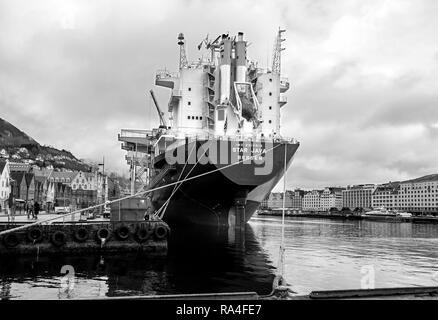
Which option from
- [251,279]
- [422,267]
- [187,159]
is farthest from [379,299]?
[187,159]

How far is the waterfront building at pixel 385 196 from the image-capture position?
154 meters

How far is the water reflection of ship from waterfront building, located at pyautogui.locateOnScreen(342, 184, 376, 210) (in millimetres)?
152830

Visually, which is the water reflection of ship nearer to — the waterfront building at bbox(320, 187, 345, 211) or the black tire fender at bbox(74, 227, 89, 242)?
the black tire fender at bbox(74, 227, 89, 242)

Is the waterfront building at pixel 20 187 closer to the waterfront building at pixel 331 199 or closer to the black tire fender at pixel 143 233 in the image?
the black tire fender at pixel 143 233

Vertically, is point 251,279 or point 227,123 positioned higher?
point 227,123

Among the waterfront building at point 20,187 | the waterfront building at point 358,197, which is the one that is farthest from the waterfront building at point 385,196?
the waterfront building at point 20,187

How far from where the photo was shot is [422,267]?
62.3 feet

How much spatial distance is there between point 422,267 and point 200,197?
614 inches

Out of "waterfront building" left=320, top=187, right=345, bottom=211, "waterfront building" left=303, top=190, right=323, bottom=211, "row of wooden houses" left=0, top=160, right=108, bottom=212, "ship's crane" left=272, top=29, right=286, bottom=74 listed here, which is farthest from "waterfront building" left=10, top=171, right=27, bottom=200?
"waterfront building" left=303, top=190, right=323, bottom=211

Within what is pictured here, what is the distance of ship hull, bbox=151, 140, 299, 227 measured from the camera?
26.3 meters

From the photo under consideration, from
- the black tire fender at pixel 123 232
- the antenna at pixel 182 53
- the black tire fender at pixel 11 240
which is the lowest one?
the black tire fender at pixel 11 240

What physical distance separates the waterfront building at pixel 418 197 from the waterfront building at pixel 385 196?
1717mm
